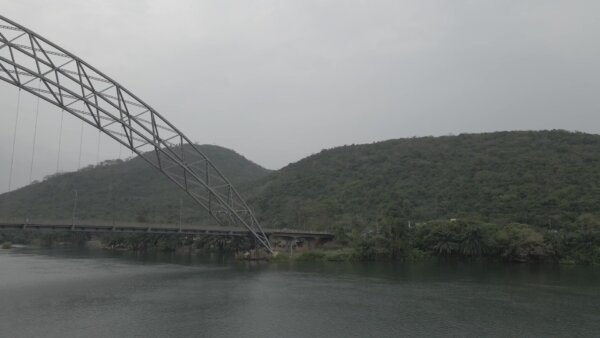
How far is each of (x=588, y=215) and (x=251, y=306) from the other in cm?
5804

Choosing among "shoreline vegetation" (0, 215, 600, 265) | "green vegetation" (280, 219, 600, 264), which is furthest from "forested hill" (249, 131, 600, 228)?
"green vegetation" (280, 219, 600, 264)

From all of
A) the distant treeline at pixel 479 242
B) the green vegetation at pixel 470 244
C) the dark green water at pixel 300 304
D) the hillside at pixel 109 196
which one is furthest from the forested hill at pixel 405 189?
the dark green water at pixel 300 304

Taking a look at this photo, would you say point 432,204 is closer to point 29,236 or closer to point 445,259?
point 445,259

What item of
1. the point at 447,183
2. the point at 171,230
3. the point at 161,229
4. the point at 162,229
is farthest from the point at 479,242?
the point at 161,229

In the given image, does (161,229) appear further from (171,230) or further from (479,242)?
(479,242)

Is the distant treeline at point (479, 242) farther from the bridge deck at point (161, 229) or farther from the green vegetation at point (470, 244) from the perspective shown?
the bridge deck at point (161, 229)

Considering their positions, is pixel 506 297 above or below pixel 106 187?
below

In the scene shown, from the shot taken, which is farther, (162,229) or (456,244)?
(456,244)

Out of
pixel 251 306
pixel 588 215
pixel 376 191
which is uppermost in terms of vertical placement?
pixel 376 191

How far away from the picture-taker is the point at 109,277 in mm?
48781

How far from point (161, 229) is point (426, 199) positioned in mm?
55146

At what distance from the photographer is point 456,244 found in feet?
236

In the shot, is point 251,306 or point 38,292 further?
point 38,292

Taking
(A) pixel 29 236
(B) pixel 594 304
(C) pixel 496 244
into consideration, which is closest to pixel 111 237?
(A) pixel 29 236
